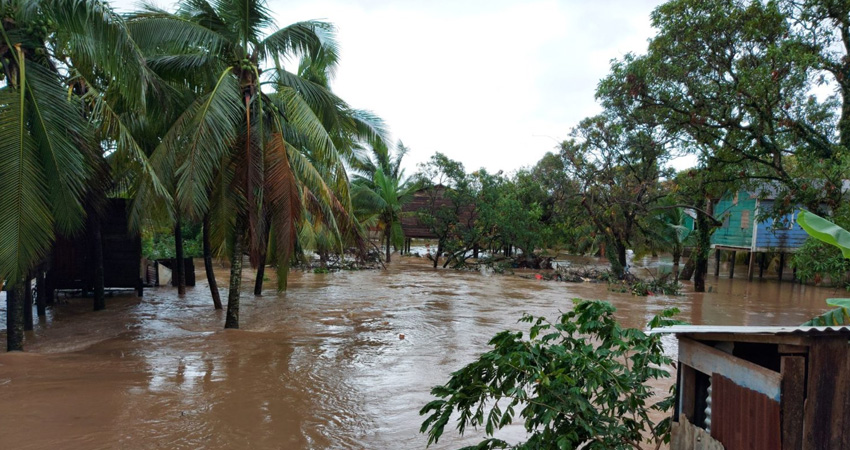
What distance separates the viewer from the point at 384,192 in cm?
2183

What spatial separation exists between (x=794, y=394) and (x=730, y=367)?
0.33 metres

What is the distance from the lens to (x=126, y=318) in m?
10.2

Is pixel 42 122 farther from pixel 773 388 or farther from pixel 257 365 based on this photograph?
pixel 773 388

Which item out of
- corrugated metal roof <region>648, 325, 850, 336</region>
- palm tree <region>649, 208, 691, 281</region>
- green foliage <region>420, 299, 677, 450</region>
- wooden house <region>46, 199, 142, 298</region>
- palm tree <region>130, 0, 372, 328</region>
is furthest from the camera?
palm tree <region>649, 208, 691, 281</region>

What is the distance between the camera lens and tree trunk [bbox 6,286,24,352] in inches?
276

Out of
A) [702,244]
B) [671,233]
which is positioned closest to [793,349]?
[702,244]

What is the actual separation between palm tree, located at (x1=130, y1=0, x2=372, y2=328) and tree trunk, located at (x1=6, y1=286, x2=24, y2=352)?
235 centimetres

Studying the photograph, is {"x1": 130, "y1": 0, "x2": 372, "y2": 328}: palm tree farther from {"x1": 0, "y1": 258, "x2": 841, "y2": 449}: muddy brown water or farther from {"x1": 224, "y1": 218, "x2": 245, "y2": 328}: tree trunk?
{"x1": 0, "y1": 258, "x2": 841, "y2": 449}: muddy brown water

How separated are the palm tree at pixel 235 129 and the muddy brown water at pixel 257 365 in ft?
4.92

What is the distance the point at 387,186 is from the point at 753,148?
45.2 feet

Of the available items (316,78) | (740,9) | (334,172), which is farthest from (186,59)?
(740,9)

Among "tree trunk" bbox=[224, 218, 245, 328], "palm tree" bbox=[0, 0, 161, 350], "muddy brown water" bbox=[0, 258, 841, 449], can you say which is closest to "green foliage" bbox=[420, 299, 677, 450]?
"muddy brown water" bbox=[0, 258, 841, 449]

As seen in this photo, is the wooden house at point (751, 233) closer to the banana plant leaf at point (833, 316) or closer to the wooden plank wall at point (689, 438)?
the banana plant leaf at point (833, 316)

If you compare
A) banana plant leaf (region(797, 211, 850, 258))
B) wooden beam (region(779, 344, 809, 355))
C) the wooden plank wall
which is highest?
banana plant leaf (region(797, 211, 850, 258))
